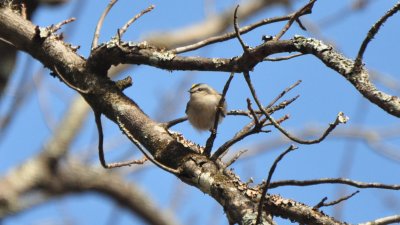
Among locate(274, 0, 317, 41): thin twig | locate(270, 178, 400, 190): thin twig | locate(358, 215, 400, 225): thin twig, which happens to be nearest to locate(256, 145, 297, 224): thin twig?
locate(270, 178, 400, 190): thin twig

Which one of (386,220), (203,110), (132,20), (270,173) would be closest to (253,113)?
(270,173)

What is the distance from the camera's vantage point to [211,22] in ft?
32.6

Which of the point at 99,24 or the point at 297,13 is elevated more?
the point at 99,24

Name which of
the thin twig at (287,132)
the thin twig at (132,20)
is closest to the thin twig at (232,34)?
the thin twig at (132,20)

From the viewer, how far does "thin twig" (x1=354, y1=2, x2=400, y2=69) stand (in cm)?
198

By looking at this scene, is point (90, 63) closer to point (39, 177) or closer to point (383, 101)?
point (383, 101)

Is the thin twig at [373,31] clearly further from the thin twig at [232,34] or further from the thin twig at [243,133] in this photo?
the thin twig at [232,34]

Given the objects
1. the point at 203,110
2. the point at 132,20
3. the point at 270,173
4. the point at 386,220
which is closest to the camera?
the point at 270,173

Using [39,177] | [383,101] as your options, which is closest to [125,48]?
[383,101]

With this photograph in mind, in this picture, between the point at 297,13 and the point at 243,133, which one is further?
the point at 297,13

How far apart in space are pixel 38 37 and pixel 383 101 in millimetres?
Answer: 1681

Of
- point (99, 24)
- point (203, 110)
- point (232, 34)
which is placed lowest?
point (232, 34)

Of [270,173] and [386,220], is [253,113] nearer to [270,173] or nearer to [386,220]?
[270,173]

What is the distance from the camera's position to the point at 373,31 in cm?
199
